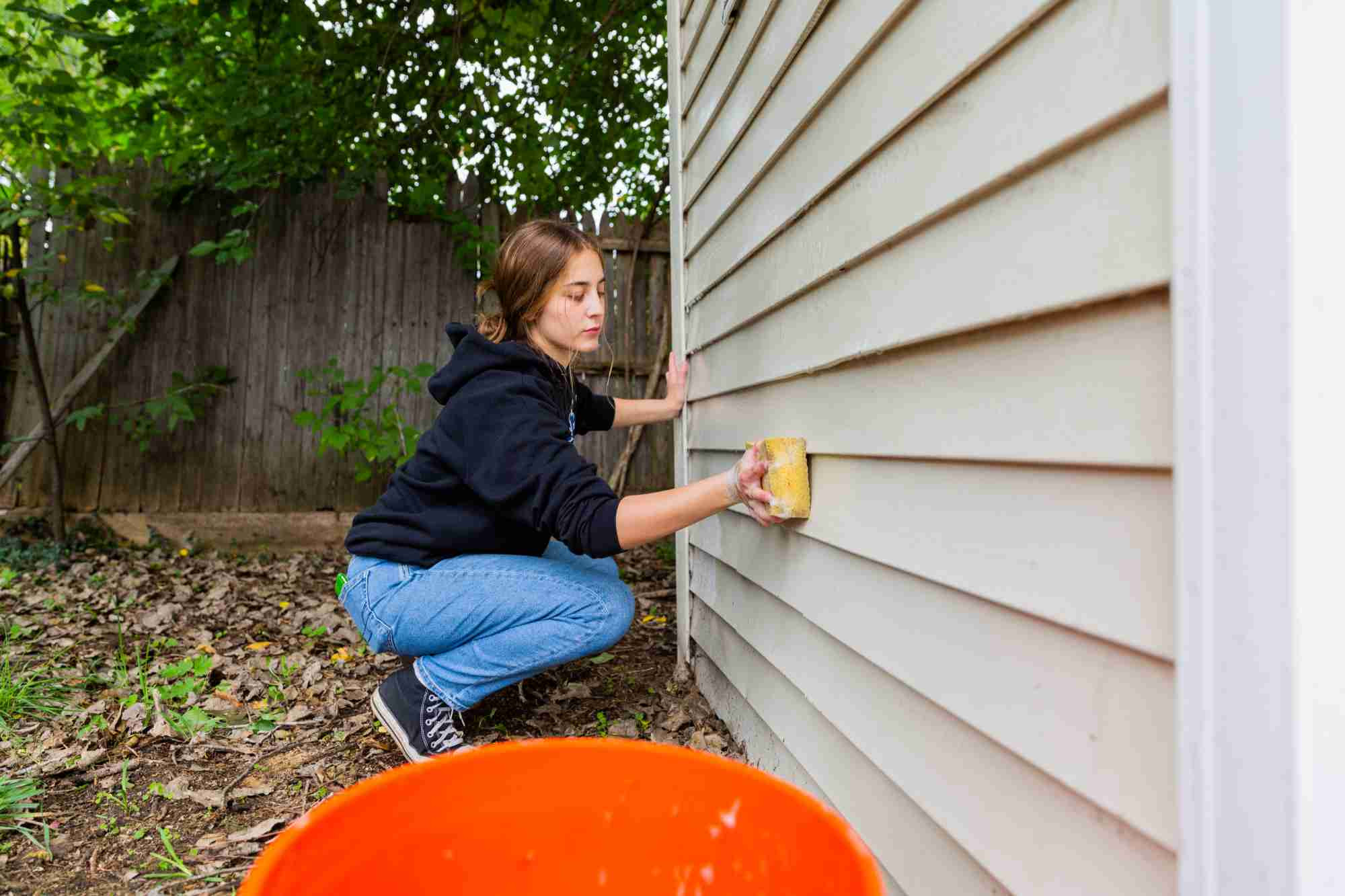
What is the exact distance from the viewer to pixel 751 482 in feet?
5.93

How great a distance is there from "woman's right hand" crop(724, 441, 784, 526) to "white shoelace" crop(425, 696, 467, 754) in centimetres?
103

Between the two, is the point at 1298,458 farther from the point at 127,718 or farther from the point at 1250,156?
the point at 127,718

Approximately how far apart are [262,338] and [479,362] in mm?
3783

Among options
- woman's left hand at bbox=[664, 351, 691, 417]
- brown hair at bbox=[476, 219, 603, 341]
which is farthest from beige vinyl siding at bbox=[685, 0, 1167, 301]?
woman's left hand at bbox=[664, 351, 691, 417]

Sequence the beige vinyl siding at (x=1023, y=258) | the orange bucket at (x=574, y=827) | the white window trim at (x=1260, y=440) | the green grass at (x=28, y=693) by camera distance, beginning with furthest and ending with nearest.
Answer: the green grass at (x=28, y=693), the orange bucket at (x=574, y=827), the beige vinyl siding at (x=1023, y=258), the white window trim at (x=1260, y=440)

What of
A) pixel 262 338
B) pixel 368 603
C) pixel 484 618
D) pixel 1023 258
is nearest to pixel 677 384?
pixel 484 618

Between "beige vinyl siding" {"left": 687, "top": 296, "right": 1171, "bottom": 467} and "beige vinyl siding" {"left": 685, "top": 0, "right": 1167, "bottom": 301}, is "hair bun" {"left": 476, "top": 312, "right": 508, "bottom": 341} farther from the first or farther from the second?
"beige vinyl siding" {"left": 687, "top": 296, "right": 1171, "bottom": 467}

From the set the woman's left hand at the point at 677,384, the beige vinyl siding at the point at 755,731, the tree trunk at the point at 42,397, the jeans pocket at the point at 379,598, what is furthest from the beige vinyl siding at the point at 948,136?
the tree trunk at the point at 42,397

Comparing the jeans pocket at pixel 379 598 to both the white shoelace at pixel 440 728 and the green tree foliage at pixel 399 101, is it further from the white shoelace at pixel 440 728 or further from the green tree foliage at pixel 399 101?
the green tree foliage at pixel 399 101

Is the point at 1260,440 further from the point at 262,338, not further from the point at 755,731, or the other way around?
the point at 262,338

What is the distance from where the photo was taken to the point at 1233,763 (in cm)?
71

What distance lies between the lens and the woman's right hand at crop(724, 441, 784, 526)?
5.90 feet

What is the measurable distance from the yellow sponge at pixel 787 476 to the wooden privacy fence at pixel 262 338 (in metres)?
3.72

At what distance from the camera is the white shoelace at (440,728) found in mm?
2232
